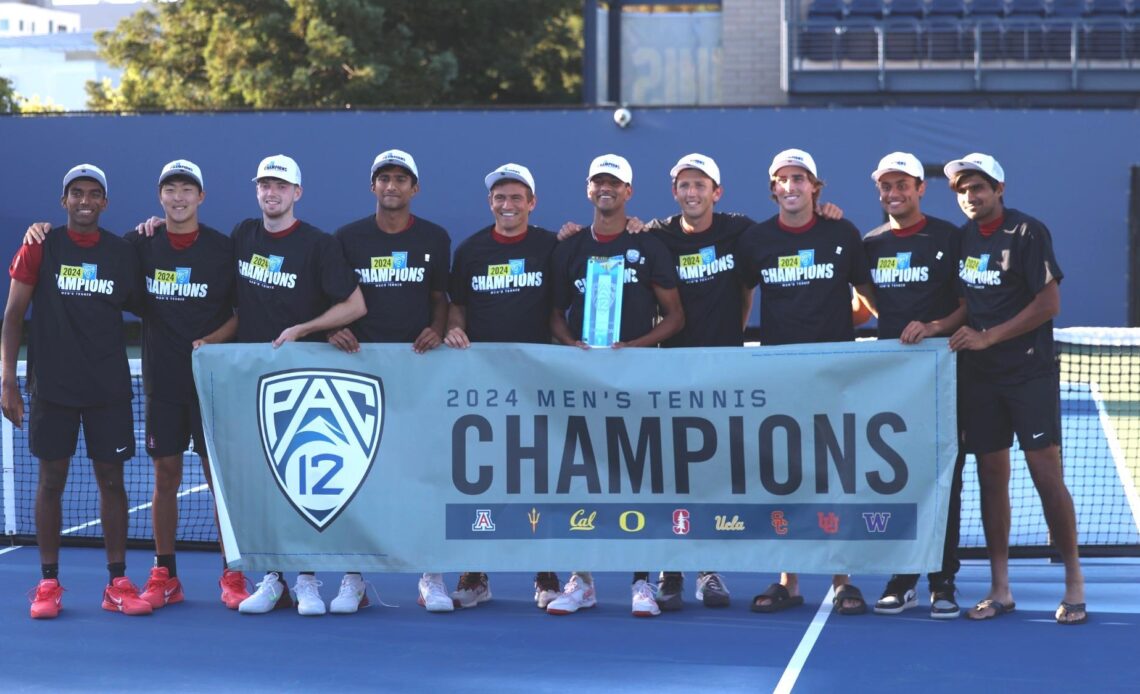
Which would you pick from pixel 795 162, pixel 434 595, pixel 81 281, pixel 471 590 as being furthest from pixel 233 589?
pixel 795 162

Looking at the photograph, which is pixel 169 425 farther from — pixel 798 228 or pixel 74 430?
pixel 798 228

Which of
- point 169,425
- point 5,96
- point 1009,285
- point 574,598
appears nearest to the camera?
point 1009,285

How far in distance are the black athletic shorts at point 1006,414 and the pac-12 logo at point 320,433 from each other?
9.00 ft

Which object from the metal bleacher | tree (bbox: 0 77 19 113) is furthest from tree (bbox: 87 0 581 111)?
the metal bleacher

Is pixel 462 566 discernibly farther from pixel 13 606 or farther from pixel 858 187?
pixel 858 187

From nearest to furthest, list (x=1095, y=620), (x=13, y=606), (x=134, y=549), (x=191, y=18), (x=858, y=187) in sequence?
(x=1095, y=620), (x=13, y=606), (x=134, y=549), (x=858, y=187), (x=191, y=18)

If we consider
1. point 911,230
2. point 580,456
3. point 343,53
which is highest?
point 343,53

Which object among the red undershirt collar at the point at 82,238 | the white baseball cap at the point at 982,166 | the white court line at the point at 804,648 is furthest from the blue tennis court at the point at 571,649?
Answer: the white baseball cap at the point at 982,166

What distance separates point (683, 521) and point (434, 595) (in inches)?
48.6

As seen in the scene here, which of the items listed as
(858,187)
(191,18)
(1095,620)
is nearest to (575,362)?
(1095,620)

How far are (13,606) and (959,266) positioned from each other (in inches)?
189

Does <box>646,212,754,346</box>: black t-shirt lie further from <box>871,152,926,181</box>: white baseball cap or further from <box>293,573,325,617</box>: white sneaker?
<box>293,573,325,617</box>: white sneaker

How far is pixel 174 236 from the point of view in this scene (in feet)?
22.0

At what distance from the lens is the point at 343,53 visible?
1073 inches
